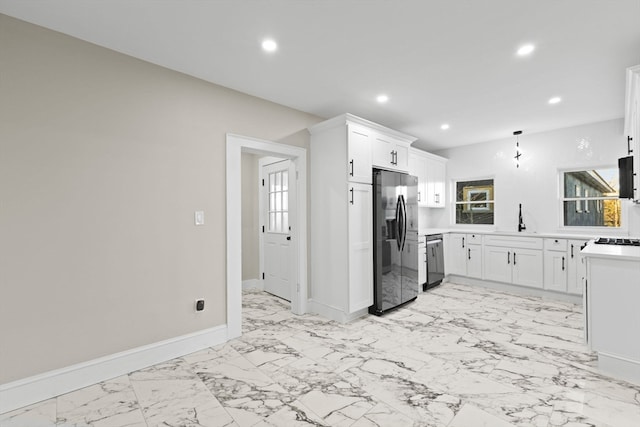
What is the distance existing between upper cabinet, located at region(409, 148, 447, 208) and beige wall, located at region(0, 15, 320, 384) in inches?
134

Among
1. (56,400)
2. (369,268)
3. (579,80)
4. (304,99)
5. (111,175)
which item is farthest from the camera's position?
(369,268)

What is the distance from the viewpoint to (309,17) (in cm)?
204

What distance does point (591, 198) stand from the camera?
4.63 meters

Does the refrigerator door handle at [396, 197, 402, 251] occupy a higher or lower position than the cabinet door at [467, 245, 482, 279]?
higher

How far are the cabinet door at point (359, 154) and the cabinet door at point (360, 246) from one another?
0.35 feet

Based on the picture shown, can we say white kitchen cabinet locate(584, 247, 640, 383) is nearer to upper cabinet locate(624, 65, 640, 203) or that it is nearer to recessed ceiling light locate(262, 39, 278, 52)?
upper cabinet locate(624, 65, 640, 203)

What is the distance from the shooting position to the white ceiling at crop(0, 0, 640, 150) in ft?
6.41

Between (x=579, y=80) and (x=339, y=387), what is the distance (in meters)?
3.74

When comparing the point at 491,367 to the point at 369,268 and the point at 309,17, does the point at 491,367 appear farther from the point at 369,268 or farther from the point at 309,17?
the point at 309,17

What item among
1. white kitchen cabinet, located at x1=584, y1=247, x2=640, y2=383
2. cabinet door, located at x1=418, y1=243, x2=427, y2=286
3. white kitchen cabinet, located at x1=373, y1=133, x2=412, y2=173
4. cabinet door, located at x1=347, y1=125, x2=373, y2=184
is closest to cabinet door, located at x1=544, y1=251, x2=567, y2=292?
cabinet door, located at x1=418, y1=243, x2=427, y2=286

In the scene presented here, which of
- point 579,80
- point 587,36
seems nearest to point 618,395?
point 587,36

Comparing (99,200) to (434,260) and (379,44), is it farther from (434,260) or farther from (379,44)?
(434,260)

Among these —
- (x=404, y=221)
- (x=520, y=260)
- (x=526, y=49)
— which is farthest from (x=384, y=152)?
(x=520, y=260)

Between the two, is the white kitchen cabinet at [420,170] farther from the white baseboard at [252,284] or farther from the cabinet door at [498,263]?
the white baseboard at [252,284]
